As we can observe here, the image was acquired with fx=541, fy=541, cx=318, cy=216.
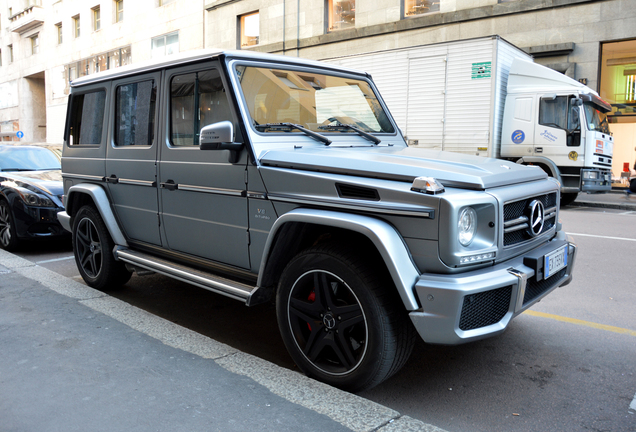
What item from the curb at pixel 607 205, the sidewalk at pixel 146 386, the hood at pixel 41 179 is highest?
the hood at pixel 41 179

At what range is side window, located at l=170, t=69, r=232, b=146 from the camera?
12.2 feet

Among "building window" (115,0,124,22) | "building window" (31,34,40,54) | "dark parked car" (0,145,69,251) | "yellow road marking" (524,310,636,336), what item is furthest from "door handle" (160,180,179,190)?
"building window" (31,34,40,54)

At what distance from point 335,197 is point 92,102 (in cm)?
324

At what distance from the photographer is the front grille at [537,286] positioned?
2.97 m

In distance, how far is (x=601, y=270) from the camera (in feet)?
20.0

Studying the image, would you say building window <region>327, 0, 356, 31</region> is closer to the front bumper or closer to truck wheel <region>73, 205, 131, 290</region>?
truck wheel <region>73, 205, 131, 290</region>

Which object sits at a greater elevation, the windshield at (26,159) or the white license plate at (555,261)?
the windshield at (26,159)

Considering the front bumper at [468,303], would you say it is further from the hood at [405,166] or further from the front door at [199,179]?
the front door at [199,179]

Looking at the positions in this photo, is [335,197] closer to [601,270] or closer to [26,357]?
[26,357]

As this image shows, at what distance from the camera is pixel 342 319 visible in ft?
9.63

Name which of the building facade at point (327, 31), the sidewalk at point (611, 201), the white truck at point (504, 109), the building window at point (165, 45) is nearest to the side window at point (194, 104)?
the white truck at point (504, 109)

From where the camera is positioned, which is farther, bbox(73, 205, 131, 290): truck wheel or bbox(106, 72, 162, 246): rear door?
bbox(73, 205, 131, 290): truck wheel

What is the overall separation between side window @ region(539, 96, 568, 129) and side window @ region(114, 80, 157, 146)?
10.9 meters

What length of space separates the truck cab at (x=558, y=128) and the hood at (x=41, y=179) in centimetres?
1002
